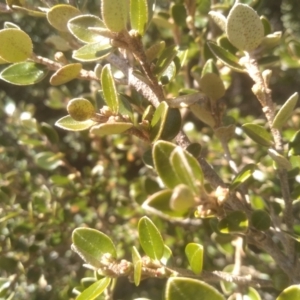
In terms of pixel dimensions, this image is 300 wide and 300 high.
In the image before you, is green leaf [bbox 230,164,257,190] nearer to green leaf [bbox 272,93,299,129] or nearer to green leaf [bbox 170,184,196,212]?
green leaf [bbox 272,93,299,129]

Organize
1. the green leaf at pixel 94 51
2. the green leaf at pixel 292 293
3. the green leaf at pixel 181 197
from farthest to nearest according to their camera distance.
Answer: the green leaf at pixel 94 51, the green leaf at pixel 292 293, the green leaf at pixel 181 197

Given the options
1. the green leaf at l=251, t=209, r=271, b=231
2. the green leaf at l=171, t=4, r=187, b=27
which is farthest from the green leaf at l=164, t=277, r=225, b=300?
the green leaf at l=171, t=4, r=187, b=27

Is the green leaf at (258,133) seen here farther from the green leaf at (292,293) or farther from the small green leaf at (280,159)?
the green leaf at (292,293)

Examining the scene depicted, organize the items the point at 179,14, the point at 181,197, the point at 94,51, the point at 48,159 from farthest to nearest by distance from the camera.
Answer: the point at 48,159, the point at 179,14, the point at 94,51, the point at 181,197

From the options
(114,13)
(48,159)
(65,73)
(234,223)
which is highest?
(114,13)

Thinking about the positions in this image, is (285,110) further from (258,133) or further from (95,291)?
(95,291)

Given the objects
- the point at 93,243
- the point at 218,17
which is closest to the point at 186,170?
the point at 93,243

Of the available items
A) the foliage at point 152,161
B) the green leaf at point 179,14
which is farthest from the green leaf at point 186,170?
the green leaf at point 179,14

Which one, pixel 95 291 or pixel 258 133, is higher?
pixel 258 133

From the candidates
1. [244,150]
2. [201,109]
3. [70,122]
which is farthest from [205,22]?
[70,122]
